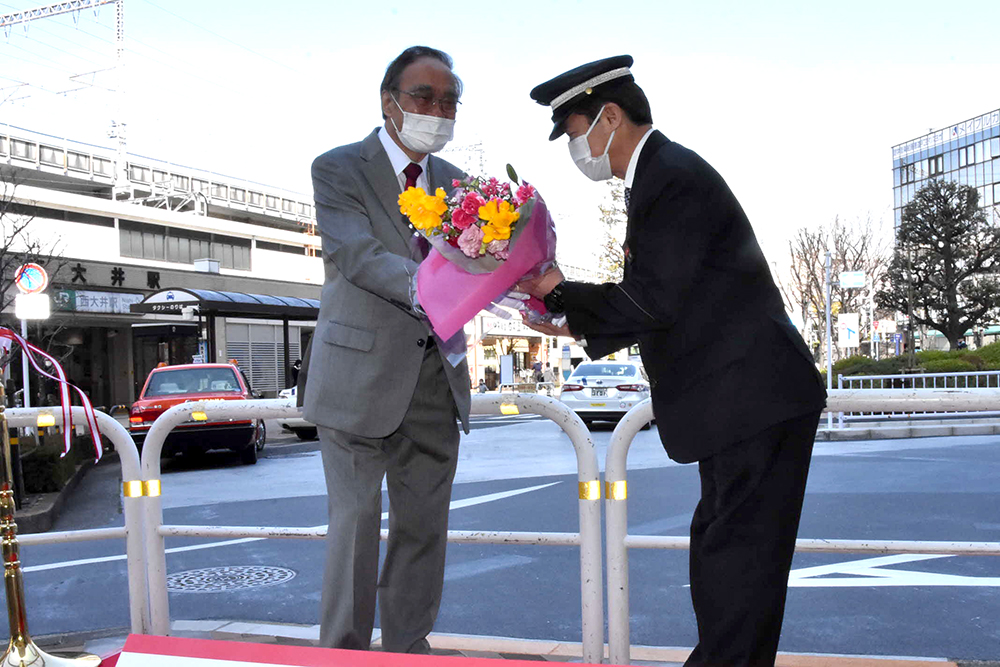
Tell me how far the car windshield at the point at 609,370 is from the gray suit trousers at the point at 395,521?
1632 centimetres

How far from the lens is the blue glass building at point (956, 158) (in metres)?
74.9

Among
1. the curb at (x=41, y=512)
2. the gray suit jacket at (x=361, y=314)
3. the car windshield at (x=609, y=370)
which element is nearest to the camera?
the gray suit jacket at (x=361, y=314)

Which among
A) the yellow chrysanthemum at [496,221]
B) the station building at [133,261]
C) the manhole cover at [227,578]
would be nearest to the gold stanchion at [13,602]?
the yellow chrysanthemum at [496,221]

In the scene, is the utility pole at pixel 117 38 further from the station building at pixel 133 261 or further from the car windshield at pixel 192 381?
the car windshield at pixel 192 381

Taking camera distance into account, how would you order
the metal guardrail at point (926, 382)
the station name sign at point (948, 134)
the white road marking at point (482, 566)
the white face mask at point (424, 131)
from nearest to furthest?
the white face mask at point (424, 131)
the white road marking at point (482, 566)
the metal guardrail at point (926, 382)
the station name sign at point (948, 134)

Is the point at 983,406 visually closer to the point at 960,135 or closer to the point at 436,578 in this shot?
the point at 436,578

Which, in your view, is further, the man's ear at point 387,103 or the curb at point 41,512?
the curb at point 41,512

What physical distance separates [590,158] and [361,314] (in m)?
0.85

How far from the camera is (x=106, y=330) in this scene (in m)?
32.1

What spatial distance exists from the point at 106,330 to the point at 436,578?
106 ft

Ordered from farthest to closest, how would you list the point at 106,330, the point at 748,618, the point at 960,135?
the point at 960,135 → the point at 106,330 → the point at 748,618

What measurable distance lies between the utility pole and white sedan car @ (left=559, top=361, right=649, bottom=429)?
2494cm

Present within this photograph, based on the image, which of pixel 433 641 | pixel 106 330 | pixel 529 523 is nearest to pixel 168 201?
pixel 106 330

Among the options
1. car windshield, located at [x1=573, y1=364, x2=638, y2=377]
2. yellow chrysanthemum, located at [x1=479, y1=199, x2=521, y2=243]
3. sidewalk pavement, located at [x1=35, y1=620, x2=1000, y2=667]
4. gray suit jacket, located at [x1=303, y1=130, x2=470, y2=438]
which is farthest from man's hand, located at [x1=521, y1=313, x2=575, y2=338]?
car windshield, located at [x1=573, y1=364, x2=638, y2=377]
